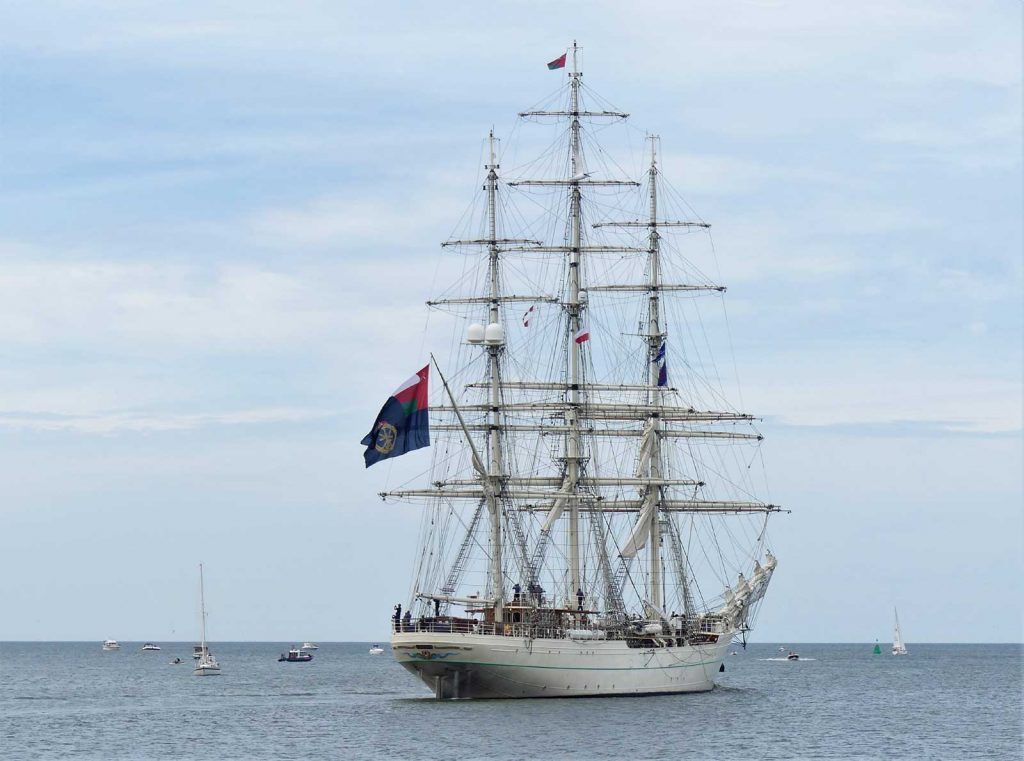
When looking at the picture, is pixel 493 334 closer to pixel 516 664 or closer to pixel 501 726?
pixel 516 664

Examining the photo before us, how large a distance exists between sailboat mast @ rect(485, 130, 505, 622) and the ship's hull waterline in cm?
650

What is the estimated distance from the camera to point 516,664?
97.9 metres

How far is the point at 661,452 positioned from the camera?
429ft

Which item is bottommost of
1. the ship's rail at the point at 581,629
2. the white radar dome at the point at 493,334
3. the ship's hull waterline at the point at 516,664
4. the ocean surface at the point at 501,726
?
the ocean surface at the point at 501,726

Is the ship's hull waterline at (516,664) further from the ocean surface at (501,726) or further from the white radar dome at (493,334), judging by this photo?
the white radar dome at (493,334)

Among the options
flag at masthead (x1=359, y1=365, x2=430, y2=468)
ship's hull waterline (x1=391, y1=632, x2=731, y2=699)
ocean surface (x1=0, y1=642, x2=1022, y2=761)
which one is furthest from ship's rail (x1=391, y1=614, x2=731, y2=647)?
flag at masthead (x1=359, y1=365, x2=430, y2=468)

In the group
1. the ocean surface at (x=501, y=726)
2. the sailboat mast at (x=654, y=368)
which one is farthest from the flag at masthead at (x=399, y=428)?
the sailboat mast at (x=654, y=368)

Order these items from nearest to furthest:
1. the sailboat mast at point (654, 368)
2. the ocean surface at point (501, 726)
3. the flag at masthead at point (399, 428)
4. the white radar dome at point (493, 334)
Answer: the ocean surface at point (501, 726) < the flag at masthead at point (399, 428) < the white radar dome at point (493, 334) < the sailboat mast at point (654, 368)

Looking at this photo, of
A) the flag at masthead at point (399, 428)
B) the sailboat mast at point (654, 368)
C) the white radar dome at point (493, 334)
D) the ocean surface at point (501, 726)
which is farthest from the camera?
the sailboat mast at point (654, 368)

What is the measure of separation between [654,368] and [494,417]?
25.0m

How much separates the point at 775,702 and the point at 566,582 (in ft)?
69.8

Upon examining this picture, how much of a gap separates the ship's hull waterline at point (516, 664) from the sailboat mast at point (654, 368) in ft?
67.9

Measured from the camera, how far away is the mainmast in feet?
350

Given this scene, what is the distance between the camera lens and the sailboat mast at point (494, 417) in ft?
350
